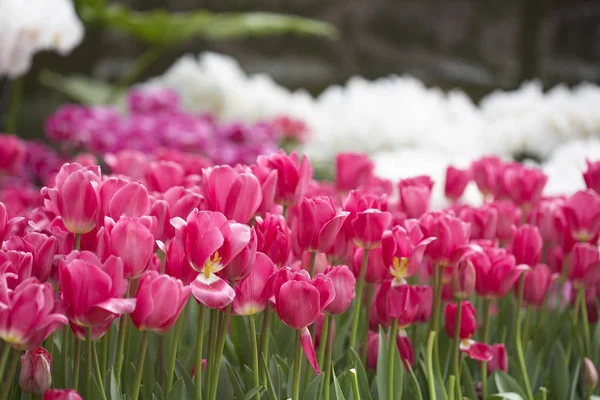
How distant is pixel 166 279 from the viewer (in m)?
0.50

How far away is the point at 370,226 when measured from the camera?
641 millimetres

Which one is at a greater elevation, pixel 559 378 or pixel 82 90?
pixel 82 90

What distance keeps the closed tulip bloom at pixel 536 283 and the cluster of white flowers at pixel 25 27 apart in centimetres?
132

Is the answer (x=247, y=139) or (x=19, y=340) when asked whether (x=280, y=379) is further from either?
(x=247, y=139)

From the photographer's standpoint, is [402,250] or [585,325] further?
[585,325]

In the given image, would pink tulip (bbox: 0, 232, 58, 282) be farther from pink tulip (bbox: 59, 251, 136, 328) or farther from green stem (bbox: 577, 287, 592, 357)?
green stem (bbox: 577, 287, 592, 357)

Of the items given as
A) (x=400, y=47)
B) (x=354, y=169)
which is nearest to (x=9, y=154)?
(x=354, y=169)

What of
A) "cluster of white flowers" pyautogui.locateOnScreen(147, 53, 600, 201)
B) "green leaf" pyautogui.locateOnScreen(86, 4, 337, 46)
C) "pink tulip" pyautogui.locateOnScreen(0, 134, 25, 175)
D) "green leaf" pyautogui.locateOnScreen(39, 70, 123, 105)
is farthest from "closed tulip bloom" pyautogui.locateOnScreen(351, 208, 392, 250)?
"green leaf" pyautogui.locateOnScreen(39, 70, 123, 105)

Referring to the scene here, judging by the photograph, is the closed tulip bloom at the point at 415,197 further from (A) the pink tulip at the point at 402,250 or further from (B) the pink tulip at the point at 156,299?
(B) the pink tulip at the point at 156,299

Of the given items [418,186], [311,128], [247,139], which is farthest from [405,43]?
[418,186]

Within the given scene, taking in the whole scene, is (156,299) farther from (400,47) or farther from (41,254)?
(400,47)

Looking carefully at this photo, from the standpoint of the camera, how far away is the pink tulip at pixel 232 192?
1.97 feet

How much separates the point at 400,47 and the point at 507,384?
167 inches

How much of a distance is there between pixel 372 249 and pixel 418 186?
0.60ft
